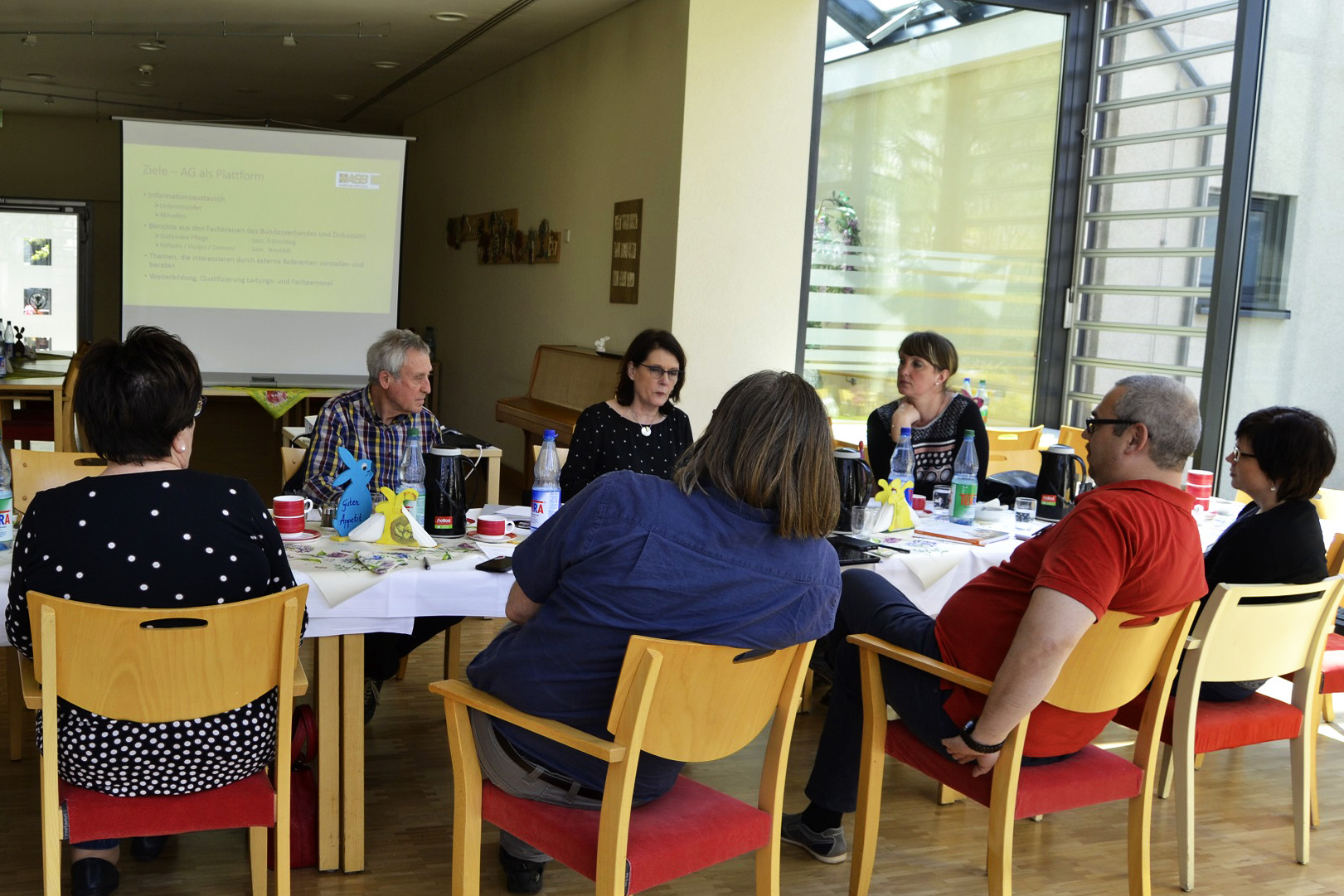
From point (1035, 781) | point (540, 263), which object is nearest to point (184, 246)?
point (540, 263)

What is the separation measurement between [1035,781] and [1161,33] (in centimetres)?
524

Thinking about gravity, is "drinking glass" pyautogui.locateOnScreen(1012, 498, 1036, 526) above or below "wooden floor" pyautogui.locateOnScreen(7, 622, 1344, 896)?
above

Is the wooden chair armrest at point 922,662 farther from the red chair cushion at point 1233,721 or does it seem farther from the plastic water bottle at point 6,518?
the plastic water bottle at point 6,518

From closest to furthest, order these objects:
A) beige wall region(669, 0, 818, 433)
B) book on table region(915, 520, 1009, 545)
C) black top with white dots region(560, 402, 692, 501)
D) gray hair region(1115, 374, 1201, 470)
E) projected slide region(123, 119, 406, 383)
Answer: gray hair region(1115, 374, 1201, 470) < book on table region(915, 520, 1009, 545) < black top with white dots region(560, 402, 692, 501) < beige wall region(669, 0, 818, 433) < projected slide region(123, 119, 406, 383)

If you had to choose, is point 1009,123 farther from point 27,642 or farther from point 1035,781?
point 27,642

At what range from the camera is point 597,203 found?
6.96 meters

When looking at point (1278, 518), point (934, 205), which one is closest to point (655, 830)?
point (1278, 518)

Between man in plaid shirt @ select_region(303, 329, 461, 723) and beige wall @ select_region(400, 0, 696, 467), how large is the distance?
2.64 metres

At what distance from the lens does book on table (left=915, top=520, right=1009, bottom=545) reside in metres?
3.26

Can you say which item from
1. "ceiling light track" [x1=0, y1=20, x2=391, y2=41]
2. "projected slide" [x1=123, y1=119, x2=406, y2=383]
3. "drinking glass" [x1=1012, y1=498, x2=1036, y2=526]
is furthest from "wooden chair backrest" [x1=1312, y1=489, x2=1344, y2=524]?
"ceiling light track" [x1=0, y1=20, x2=391, y2=41]

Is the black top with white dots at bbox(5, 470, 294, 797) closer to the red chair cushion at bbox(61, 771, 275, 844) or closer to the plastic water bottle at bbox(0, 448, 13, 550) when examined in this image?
the red chair cushion at bbox(61, 771, 275, 844)

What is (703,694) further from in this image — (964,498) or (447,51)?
(447,51)

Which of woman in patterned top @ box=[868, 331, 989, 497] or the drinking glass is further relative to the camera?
woman in patterned top @ box=[868, 331, 989, 497]

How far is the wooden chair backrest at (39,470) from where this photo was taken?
317 centimetres
